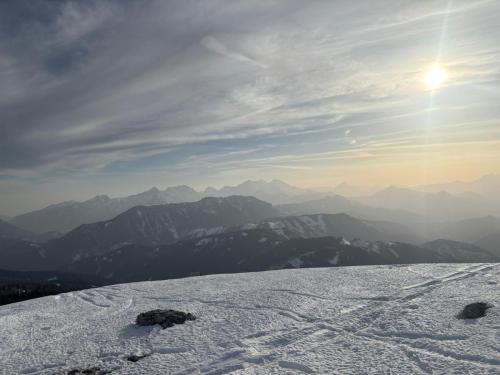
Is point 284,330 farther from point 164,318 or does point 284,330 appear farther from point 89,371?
point 89,371

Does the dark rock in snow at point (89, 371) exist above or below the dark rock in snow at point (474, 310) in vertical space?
below

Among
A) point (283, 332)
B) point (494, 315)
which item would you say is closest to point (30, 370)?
point (283, 332)

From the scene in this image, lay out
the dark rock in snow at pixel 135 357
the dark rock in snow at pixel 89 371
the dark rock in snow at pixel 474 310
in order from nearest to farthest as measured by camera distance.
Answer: the dark rock in snow at pixel 89 371
the dark rock in snow at pixel 135 357
the dark rock in snow at pixel 474 310

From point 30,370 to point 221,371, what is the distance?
13.8 m

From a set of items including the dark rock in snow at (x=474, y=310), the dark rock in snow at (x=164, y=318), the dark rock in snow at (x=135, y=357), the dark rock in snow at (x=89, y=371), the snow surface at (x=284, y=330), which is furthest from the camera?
the dark rock in snow at (x=164, y=318)

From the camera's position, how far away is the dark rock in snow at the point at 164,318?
30.1 metres

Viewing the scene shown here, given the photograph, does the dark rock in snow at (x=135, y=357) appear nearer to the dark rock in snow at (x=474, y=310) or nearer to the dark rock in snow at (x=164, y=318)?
the dark rock in snow at (x=164, y=318)

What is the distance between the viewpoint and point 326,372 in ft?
63.1

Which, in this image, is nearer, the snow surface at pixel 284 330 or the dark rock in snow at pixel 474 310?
the snow surface at pixel 284 330

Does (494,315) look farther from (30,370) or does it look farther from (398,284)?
(30,370)

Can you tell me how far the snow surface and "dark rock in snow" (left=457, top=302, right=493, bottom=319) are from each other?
560 mm

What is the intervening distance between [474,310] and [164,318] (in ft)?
83.4

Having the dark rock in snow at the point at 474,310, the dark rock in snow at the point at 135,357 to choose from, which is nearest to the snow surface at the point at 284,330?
the dark rock in snow at the point at 135,357

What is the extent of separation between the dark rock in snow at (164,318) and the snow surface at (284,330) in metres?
0.92
